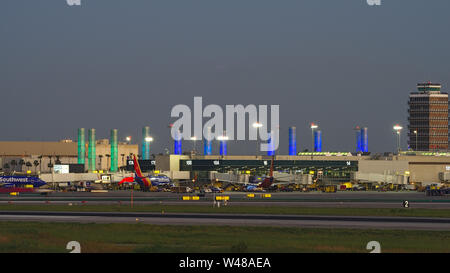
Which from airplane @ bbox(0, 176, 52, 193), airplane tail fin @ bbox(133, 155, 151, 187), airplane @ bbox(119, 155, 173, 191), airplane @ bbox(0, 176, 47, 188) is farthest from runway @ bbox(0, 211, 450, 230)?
airplane tail fin @ bbox(133, 155, 151, 187)

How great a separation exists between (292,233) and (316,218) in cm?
1664

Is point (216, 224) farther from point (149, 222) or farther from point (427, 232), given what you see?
point (427, 232)

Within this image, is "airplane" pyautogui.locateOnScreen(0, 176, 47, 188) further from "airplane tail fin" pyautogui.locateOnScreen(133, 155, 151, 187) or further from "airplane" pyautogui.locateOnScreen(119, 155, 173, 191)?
"airplane" pyautogui.locateOnScreen(119, 155, 173, 191)

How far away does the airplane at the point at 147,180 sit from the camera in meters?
153

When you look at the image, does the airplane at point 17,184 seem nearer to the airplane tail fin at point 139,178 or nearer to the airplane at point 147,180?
the airplane tail fin at point 139,178

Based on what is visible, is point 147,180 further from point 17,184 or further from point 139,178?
point 17,184

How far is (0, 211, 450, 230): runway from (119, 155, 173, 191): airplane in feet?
229

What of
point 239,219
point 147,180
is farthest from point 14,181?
point 239,219

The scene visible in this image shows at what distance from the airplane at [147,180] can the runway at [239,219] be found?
69.8m

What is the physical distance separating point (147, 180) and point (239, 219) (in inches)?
3296

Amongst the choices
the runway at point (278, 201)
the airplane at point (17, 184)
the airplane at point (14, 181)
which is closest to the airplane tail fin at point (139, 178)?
the airplane at point (17, 184)

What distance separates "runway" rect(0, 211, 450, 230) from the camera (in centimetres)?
6562
